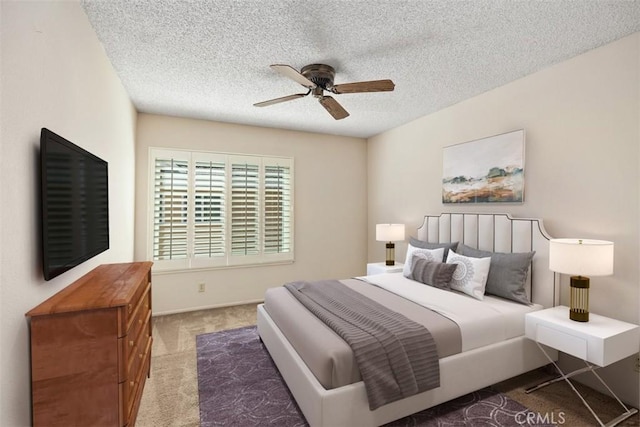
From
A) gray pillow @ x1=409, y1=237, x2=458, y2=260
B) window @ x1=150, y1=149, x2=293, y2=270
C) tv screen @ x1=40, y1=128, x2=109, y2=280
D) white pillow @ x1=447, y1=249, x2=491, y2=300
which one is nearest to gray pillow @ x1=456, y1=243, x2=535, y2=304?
white pillow @ x1=447, y1=249, x2=491, y2=300

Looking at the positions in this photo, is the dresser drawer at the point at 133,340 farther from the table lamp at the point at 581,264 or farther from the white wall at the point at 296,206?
the table lamp at the point at 581,264

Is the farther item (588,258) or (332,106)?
(332,106)

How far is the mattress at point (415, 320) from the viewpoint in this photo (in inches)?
70.3

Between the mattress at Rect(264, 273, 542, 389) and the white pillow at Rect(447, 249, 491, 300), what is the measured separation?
0.28ft

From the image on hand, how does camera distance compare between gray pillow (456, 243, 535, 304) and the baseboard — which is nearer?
gray pillow (456, 243, 535, 304)

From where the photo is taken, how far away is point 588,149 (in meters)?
2.41

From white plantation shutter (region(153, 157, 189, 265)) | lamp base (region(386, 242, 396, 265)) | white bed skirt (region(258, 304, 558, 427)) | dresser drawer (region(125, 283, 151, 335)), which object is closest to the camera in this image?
dresser drawer (region(125, 283, 151, 335))

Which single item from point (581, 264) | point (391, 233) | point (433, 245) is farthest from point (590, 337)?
point (391, 233)

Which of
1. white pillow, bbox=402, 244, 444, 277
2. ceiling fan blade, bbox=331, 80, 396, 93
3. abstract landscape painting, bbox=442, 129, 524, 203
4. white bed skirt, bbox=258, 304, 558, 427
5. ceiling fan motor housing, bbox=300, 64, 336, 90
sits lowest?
white bed skirt, bbox=258, 304, 558, 427

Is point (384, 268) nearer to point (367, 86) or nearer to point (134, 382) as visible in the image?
point (367, 86)

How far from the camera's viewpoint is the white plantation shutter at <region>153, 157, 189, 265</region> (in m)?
3.90

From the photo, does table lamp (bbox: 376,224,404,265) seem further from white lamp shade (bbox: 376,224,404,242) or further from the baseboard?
the baseboard

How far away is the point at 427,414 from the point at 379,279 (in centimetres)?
144

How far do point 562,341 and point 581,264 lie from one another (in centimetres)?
55
